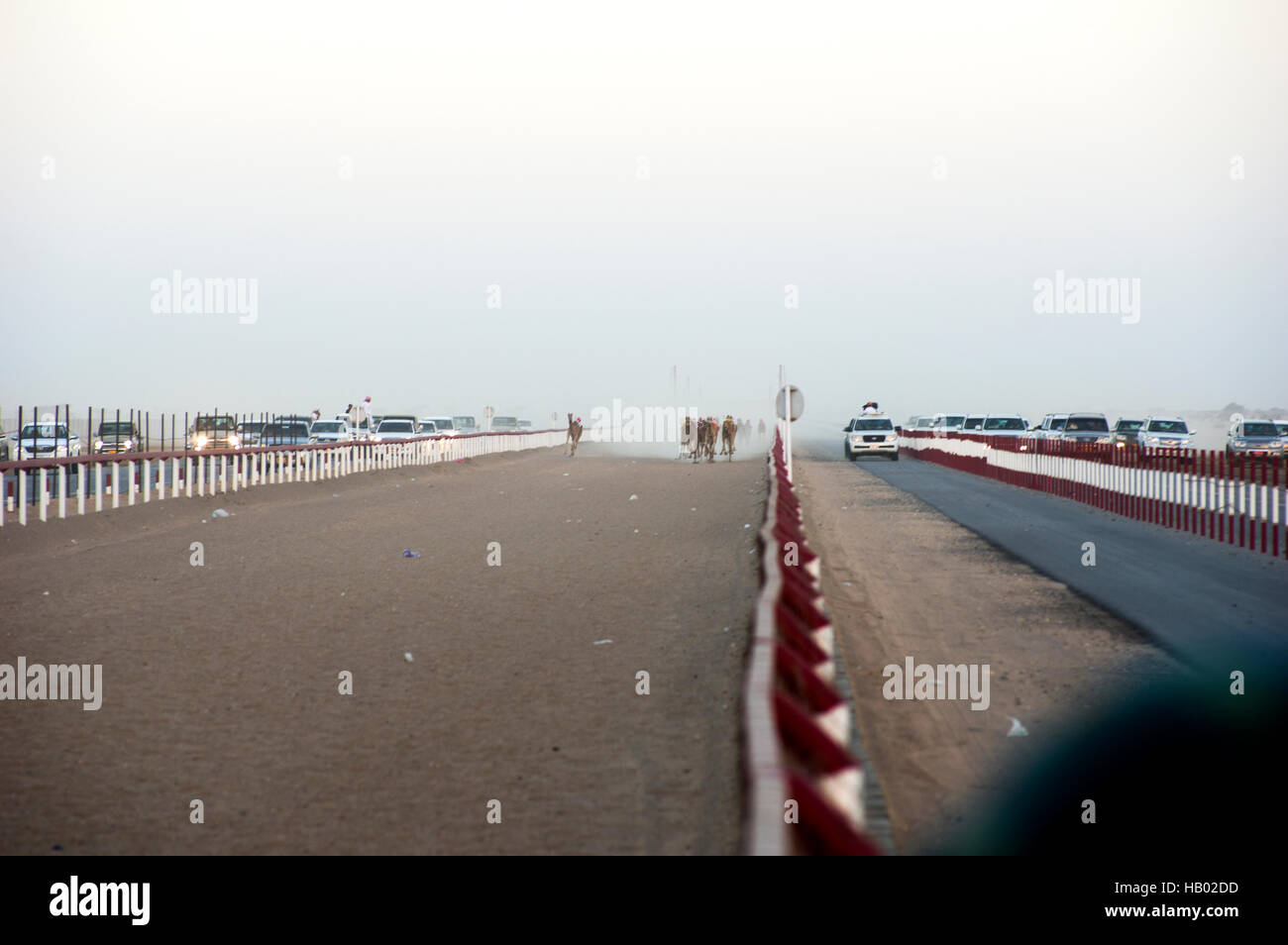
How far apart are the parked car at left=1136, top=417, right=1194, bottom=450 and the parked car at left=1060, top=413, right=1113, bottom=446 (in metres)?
1.23

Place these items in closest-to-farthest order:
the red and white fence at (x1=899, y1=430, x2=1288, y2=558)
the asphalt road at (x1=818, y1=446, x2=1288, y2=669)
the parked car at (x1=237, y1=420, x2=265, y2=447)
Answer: the asphalt road at (x1=818, y1=446, x2=1288, y2=669) → the red and white fence at (x1=899, y1=430, x2=1288, y2=558) → the parked car at (x1=237, y1=420, x2=265, y2=447)

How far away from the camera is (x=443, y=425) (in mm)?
59625

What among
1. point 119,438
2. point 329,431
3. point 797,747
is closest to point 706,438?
point 329,431

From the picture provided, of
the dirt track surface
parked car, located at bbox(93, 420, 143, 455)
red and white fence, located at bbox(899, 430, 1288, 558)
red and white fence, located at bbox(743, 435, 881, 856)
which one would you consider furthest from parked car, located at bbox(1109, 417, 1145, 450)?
red and white fence, located at bbox(743, 435, 881, 856)

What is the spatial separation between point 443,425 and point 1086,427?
30.9m

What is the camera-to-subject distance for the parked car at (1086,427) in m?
41.5

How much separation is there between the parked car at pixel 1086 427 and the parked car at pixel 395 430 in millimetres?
25308

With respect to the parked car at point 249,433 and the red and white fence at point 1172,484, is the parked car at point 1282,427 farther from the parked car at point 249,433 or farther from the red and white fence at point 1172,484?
the parked car at point 249,433

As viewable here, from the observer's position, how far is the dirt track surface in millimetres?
5840

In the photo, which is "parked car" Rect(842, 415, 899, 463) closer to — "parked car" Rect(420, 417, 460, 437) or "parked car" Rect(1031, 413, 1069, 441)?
"parked car" Rect(1031, 413, 1069, 441)

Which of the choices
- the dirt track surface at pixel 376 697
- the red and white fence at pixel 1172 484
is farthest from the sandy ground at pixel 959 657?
the red and white fence at pixel 1172 484
